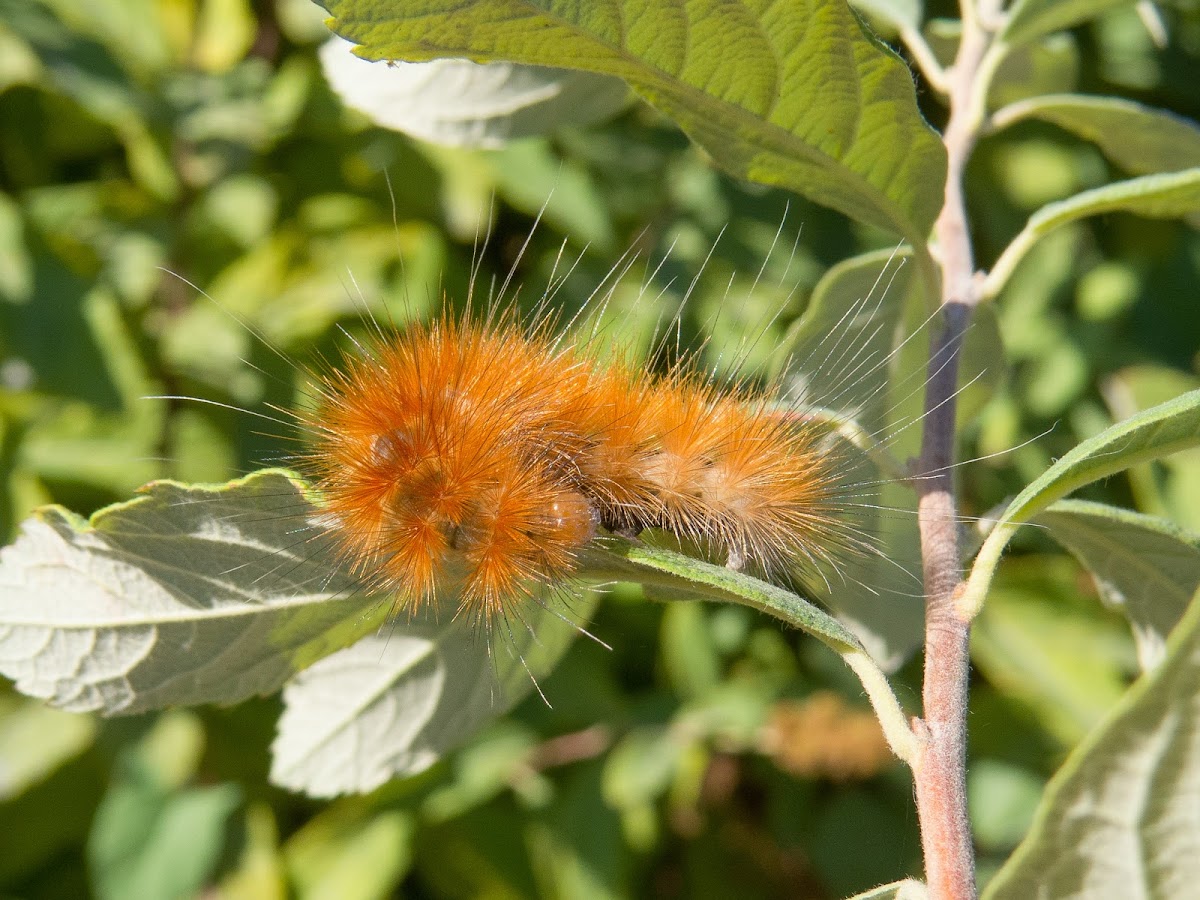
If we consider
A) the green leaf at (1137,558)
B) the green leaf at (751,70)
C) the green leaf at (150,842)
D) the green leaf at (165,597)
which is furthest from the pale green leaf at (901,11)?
the green leaf at (150,842)

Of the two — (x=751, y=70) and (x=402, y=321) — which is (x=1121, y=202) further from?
(x=402, y=321)

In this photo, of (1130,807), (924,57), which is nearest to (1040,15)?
(924,57)

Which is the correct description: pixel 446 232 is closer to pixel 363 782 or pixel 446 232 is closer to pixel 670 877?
pixel 363 782

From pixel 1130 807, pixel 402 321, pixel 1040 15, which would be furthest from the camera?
pixel 402 321

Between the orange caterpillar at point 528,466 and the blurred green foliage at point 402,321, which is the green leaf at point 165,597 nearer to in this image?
the orange caterpillar at point 528,466

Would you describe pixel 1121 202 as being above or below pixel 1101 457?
above

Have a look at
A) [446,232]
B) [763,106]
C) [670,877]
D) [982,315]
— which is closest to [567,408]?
[763,106]
